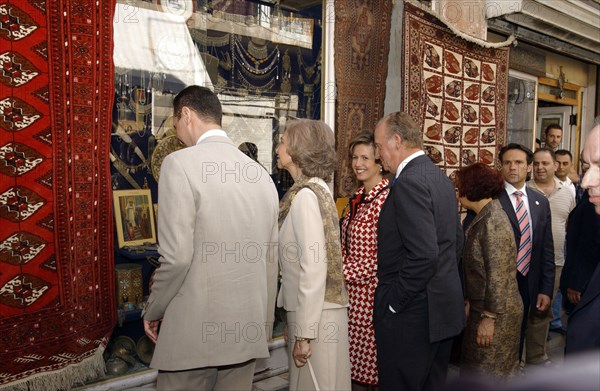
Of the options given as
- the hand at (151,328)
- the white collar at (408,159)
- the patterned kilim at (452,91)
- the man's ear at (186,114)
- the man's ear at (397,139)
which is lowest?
the hand at (151,328)

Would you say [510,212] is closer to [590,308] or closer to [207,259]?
[590,308]

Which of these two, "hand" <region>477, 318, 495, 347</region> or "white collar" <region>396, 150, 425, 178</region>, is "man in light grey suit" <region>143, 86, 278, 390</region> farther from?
"hand" <region>477, 318, 495, 347</region>

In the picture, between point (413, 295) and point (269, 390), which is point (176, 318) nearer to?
point (413, 295)

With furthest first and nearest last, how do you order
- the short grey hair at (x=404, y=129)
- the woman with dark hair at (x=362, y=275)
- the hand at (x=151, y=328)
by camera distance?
the woman with dark hair at (x=362, y=275)
the short grey hair at (x=404, y=129)
the hand at (x=151, y=328)

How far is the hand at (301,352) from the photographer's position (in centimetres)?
238

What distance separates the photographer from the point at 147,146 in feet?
11.4

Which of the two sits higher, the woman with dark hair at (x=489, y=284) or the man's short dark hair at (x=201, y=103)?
the man's short dark hair at (x=201, y=103)

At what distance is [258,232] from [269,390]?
1.94m

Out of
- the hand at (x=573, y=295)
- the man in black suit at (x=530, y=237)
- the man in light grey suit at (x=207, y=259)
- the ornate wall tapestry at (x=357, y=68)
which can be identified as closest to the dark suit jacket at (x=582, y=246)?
the hand at (x=573, y=295)

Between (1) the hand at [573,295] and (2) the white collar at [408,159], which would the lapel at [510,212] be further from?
(2) the white collar at [408,159]

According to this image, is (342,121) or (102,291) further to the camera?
(342,121)

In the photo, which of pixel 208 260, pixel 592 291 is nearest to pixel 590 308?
pixel 592 291

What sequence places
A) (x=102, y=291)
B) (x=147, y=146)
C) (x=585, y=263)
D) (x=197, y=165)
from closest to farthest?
(x=197, y=165), (x=102, y=291), (x=147, y=146), (x=585, y=263)

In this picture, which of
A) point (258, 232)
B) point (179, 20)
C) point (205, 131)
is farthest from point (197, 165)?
point (179, 20)
